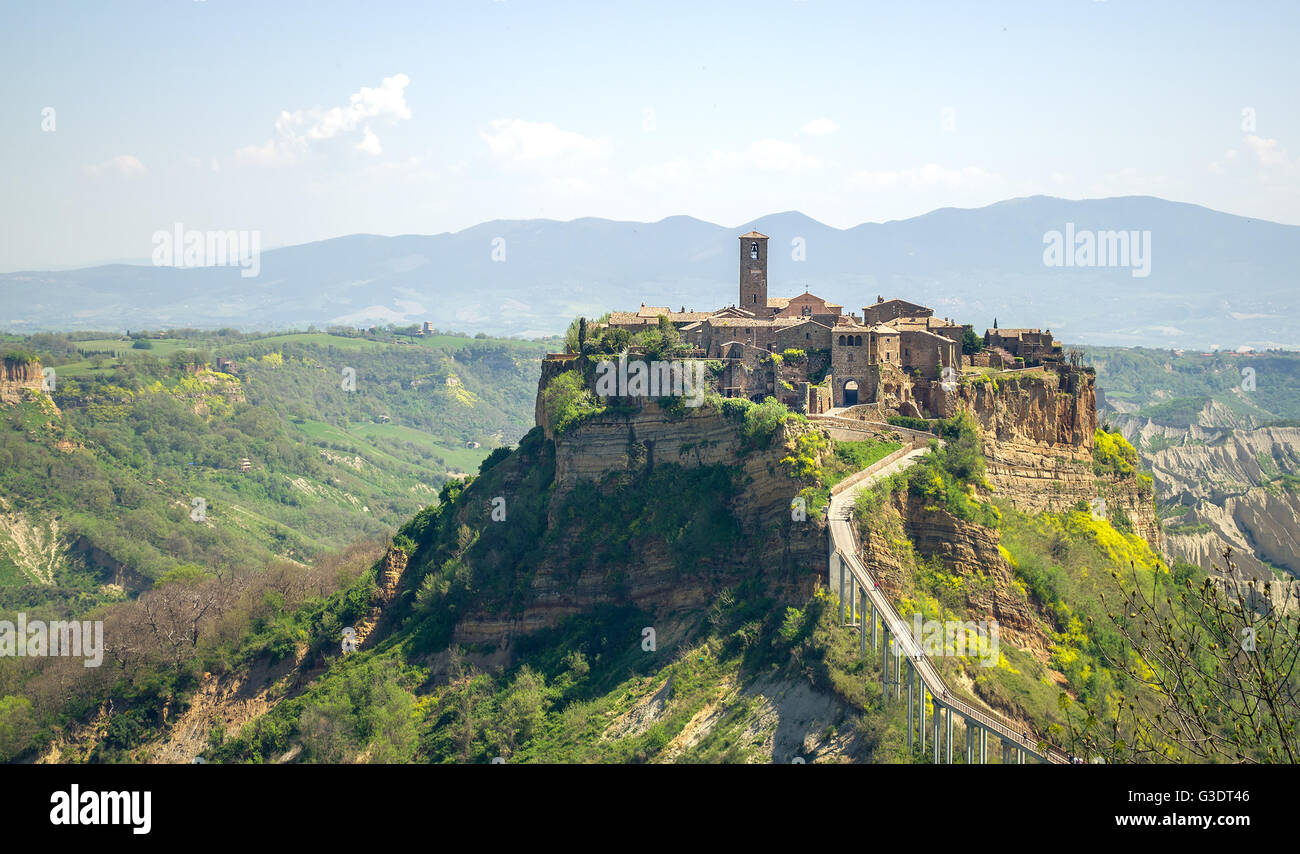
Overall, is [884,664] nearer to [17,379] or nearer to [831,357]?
[831,357]

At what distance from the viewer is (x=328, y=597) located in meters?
69.8

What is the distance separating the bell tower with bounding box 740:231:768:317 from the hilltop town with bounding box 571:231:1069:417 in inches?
106

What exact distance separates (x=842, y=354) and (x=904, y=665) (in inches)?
832

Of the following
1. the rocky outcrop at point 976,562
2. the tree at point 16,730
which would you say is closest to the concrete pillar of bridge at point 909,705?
the rocky outcrop at point 976,562

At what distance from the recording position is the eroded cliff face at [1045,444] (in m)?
55.8

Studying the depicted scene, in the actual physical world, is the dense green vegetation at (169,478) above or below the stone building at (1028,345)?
below

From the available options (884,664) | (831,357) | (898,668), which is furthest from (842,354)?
(898,668)

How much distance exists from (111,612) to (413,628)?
29.5m

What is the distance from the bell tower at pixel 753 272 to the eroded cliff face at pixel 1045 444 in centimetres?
1402

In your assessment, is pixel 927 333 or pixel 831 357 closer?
pixel 831 357

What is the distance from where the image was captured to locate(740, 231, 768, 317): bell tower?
217 ft

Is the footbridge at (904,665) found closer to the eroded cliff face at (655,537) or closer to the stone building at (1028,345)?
the eroded cliff face at (655,537)

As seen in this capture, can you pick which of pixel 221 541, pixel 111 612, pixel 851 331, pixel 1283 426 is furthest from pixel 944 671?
pixel 1283 426

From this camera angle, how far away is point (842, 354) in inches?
2231
